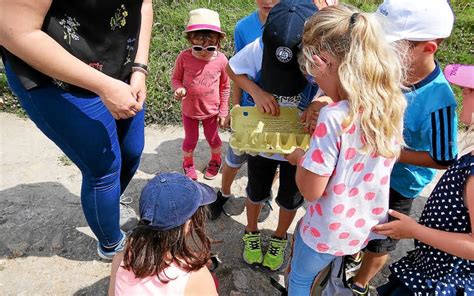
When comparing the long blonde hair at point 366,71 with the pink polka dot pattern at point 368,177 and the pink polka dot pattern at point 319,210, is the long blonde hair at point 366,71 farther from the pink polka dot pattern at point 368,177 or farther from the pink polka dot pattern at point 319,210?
the pink polka dot pattern at point 319,210

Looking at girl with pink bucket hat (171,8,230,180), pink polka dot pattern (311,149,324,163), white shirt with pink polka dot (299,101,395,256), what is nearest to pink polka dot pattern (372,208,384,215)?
white shirt with pink polka dot (299,101,395,256)

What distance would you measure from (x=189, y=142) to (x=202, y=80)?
0.47 m

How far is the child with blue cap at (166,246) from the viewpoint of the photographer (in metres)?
1.47

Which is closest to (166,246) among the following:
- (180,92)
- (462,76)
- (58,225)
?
(462,76)

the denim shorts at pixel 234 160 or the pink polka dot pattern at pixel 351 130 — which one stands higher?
the pink polka dot pattern at pixel 351 130

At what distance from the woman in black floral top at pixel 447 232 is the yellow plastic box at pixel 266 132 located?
489mm

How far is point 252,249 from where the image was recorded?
245cm

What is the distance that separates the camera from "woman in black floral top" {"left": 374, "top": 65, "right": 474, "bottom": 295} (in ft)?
4.68

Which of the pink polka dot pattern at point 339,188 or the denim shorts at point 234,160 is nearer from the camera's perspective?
the pink polka dot pattern at point 339,188

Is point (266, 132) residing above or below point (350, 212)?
above

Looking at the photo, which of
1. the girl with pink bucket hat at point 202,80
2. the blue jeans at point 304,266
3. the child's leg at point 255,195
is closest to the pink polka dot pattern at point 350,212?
the blue jeans at point 304,266

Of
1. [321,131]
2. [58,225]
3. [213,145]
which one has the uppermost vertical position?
[321,131]

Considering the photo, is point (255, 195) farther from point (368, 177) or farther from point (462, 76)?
point (462, 76)

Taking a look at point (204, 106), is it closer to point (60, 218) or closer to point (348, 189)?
point (60, 218)
